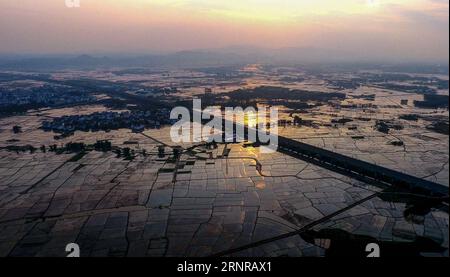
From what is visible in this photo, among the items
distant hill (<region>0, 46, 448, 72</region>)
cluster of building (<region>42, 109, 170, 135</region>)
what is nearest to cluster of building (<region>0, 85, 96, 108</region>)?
Answer: cluster of building (<region>42, 109, 170, 135</region>)

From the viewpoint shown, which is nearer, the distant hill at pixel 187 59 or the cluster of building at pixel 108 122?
the cluster of building at pixel 108 122

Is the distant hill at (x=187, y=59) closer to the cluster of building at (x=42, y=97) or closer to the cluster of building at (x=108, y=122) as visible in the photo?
the cluster of building at (x=42, y=97)

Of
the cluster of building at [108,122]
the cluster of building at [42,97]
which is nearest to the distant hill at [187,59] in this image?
the cluster of building at [42,97]

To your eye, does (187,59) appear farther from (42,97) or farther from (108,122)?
(108,122)

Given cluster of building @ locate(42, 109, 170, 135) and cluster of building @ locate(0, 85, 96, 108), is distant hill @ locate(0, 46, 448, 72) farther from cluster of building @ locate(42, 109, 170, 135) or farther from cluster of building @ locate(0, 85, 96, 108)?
cluster of building @ locate(42, 109, 170, 135)

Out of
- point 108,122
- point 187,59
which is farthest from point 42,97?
point 187,59

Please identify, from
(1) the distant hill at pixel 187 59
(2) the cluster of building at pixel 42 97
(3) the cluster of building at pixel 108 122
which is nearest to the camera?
(3) the cluster of building at pixel 108 122

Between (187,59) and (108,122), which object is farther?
(187,59)
